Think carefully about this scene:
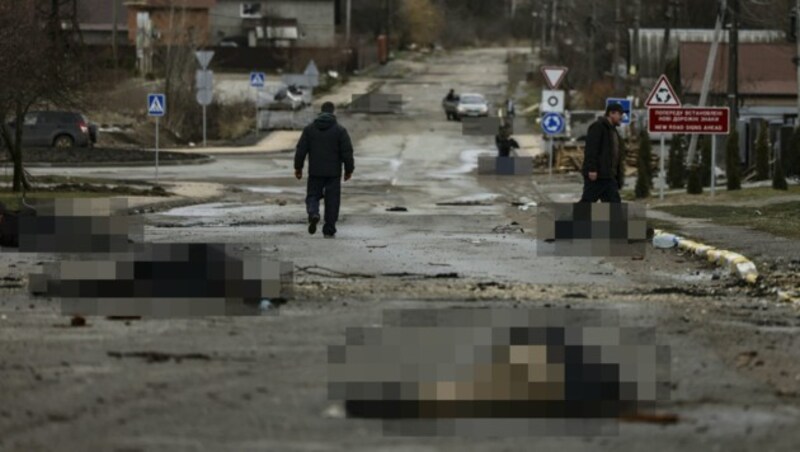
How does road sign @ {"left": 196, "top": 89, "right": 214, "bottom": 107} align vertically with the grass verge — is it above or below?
above

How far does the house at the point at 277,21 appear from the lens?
392 feet

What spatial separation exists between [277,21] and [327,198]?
3825 inches

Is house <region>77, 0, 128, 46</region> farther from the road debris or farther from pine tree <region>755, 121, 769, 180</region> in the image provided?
the road debris

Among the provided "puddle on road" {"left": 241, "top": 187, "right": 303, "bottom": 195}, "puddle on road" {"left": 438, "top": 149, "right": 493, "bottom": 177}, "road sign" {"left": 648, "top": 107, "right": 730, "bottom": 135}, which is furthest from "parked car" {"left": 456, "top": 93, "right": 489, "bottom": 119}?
"road sign" {"left": 648, "top": 107, "right": 730, "bottom": 135}

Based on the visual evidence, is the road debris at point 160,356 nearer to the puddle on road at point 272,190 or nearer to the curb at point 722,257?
the curb at point 722,257

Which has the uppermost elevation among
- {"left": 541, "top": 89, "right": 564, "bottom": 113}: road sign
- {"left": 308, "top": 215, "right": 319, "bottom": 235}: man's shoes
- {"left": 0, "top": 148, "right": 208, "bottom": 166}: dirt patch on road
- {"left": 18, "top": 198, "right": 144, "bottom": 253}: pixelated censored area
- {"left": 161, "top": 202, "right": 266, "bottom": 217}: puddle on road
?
{"left": 541, "top": 89, "right": 564, "bottom": 113}: road sign

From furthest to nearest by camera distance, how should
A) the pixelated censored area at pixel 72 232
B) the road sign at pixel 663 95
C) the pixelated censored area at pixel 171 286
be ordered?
the road sign at pixel 663 95 → the pixelated censored area at pixel 72 232 → the pixelated censored area at pixel 171 286

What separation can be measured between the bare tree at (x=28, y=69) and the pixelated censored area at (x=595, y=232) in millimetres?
13145

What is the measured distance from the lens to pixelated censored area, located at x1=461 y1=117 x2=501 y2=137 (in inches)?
2960

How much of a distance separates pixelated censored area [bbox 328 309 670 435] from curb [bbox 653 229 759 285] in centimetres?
443

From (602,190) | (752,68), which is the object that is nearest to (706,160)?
(602,190)

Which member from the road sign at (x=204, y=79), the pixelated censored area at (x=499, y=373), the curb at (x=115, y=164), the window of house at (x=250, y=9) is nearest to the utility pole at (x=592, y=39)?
the road sign at (x=204, y=79)

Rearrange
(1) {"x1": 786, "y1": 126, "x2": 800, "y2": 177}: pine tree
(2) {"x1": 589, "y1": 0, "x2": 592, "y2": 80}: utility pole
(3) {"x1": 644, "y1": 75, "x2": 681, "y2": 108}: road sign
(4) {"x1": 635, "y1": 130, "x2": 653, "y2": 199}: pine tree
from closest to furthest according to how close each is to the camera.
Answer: (3) {"x1": 644, "y1": 75, "x2": 681, "y2": 108}: road sign → (4) {"x1": 635, "y1": 130, "x2": 653, "y2": 199}: pine tree → (1) {"x1": 786, "y1": 126, "x2": 800, "y2": 177}: pine tree → (2) {"x1": 589, "y1": 0, "x2": 592, "y2": 80}: utility pole

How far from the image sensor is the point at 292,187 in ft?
144
